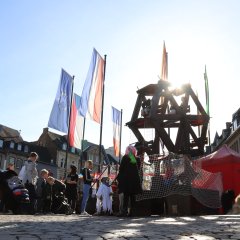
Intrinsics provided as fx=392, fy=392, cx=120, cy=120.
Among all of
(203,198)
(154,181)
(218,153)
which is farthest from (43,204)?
(218,153)

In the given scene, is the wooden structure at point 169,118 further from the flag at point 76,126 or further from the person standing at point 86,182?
the flag at point 76,126

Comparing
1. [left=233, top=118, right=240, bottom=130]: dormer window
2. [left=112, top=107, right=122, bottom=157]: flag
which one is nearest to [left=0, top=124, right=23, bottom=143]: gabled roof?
[left=233, top=118, right=240, bottom=130]: dormer window

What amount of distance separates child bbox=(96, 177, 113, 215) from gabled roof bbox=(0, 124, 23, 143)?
58.1 metres

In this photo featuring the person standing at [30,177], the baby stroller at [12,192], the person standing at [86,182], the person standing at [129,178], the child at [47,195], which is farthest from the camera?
the child at [47,195]

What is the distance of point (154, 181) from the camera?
11.8m

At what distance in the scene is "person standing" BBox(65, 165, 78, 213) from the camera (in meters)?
13.8

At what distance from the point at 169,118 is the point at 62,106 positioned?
887 centimetres

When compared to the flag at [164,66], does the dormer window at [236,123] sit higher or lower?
higher

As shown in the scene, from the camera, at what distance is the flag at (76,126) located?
23.6 meters

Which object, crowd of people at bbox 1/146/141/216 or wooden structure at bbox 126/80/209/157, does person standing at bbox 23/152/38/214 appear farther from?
wooden structure at bbox 126/80/209/157

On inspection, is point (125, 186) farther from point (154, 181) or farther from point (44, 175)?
point (44, 175)

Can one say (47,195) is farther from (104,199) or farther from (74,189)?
(104,199)

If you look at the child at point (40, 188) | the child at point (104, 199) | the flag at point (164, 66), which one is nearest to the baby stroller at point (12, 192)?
the child at point (40, 188)

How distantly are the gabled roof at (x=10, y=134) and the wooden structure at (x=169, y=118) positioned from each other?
54461 millimetres
